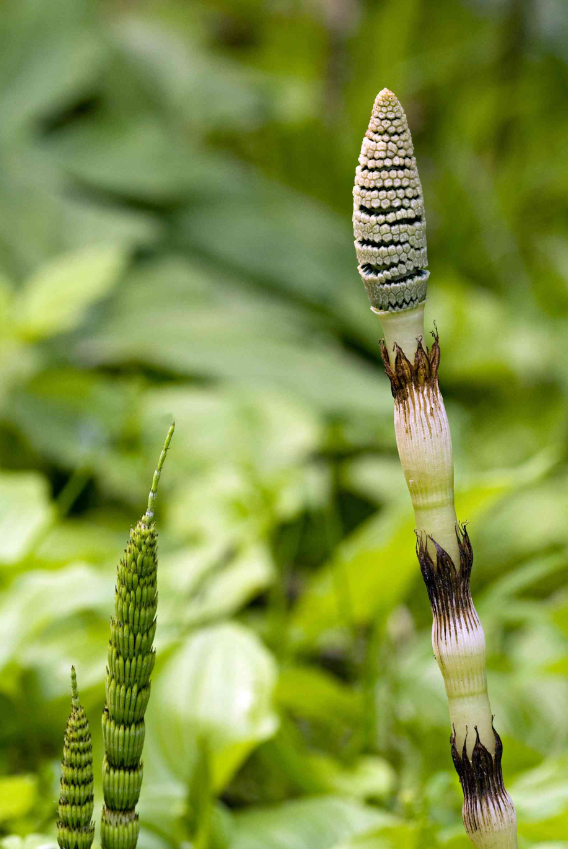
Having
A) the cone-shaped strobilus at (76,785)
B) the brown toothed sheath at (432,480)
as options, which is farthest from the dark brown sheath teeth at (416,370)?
the cone-shaped strobilus at (76,785)

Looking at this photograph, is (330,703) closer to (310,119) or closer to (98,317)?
(98,317)

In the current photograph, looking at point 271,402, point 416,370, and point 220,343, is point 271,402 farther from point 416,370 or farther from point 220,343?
point 416,370

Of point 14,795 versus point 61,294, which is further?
point 61,294

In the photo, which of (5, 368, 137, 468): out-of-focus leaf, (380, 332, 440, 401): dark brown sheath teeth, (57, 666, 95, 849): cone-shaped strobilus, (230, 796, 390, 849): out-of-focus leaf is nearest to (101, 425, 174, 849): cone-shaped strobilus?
(57, 666, 95, 849): cone-shaped strobilus

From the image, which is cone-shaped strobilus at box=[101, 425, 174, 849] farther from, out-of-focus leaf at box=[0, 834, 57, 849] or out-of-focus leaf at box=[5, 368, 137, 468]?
out-of-focus leaf at box=[5, 368, 137, 468]

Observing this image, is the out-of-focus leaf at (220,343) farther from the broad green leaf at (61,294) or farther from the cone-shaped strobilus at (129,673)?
the cone-shaped strobilus at (129,673)

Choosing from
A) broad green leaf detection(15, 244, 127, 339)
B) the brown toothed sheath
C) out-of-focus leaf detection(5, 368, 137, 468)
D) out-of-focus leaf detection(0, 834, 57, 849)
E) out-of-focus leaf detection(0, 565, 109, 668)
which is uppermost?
broad green leaf detection(15, 244, 127, 339)

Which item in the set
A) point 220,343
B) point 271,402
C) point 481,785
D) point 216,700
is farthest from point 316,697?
point 220,343
